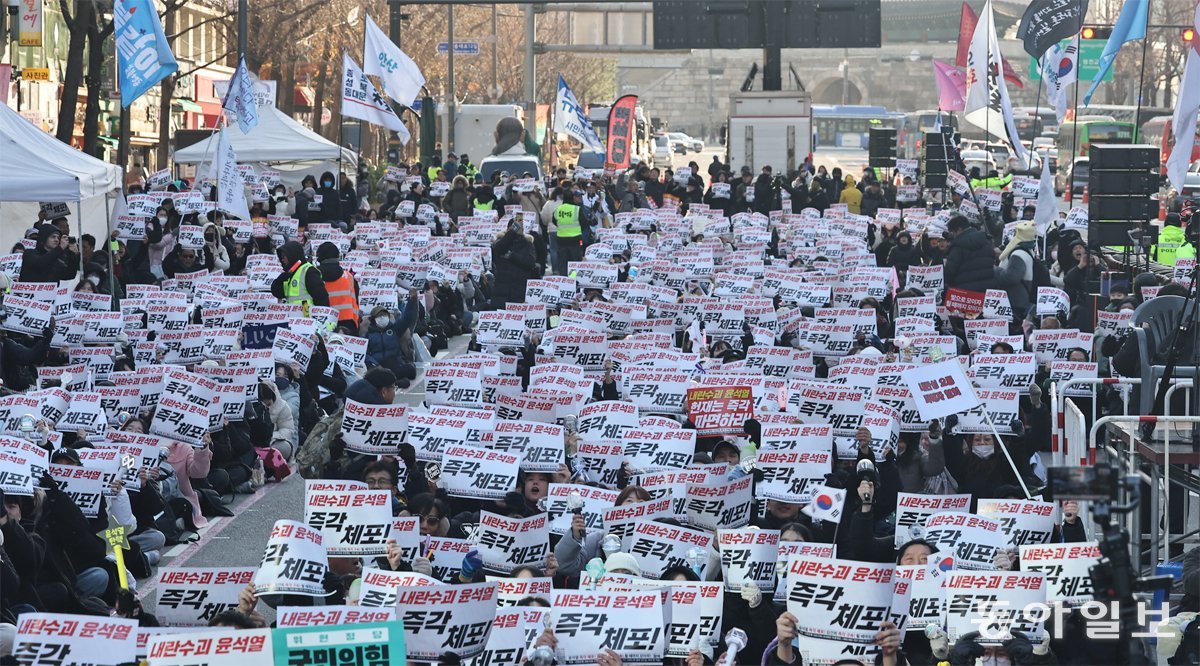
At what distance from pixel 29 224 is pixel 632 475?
18.0 meters

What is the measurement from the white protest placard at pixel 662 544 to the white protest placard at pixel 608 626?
5.94ft

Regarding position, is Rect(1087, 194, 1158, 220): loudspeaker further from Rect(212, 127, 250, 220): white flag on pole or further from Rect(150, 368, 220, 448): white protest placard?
Rect(150, 368, 220, 448): white protest placard

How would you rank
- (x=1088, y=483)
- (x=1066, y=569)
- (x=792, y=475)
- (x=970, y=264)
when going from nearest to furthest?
(x=1088, y=483)
(x=1066, y=569)
(x=792, y=475)
(x=970, y=264)

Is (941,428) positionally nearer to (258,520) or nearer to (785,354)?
(785,354)

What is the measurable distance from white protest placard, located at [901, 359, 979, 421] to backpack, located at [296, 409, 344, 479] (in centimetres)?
422

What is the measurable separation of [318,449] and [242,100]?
15.0 meters

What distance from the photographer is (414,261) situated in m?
26.4

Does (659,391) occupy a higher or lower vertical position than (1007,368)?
lower

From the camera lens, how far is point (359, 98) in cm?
3152

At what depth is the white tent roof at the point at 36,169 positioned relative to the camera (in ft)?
64.8

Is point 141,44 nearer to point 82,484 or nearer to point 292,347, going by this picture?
point 292,347

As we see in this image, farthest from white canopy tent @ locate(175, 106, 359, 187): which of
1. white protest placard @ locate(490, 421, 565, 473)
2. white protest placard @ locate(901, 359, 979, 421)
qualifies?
white protest placard @ locate(901, 359, 979, 421)

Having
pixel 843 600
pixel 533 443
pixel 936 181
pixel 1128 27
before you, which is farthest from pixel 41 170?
pixel 936 181

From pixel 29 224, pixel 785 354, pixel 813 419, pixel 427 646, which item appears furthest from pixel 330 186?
pixel 427 646
